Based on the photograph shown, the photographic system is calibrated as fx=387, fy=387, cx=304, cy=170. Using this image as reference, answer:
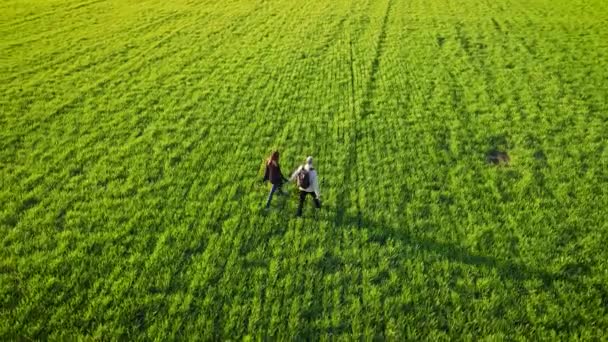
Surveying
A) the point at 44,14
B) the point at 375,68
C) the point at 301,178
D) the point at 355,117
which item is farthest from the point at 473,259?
the point at 44,14

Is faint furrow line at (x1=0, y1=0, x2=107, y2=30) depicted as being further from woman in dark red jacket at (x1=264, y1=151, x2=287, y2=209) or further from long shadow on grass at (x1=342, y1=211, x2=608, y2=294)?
long shadow on grass at (x1=342, y1=211, x2=608, y2=294)

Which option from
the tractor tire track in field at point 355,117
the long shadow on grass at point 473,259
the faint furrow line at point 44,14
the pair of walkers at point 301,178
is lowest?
the long shadow on grass at point 473,259

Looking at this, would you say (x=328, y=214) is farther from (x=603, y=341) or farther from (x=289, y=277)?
(x=603, y=341)

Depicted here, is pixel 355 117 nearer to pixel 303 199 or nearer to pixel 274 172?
pixel 303 199

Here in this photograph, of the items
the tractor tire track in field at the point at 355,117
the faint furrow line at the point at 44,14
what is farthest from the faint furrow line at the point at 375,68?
the faint furrow line at the point at 44,14

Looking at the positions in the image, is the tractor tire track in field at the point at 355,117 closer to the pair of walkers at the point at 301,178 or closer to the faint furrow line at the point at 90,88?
the pair of walkers at the point at 301,178

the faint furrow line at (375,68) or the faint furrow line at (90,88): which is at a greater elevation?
the faint furrow line at (90,88)
